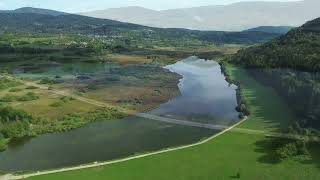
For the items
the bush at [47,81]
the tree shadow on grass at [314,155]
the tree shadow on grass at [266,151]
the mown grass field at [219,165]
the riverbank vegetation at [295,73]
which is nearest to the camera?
the mown grass field at [219,165]

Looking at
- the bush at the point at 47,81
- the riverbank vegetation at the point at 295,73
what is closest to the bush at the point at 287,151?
the riverbank vegetation at the point at 295,73

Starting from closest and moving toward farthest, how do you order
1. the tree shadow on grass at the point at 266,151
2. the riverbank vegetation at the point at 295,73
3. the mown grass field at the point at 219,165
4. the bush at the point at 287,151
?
the mown grass field at the point at 219,165, the tree shadow on grass at the point at 266,151, the bush at the point at 287,151, the riverbank vegetation at the point at 295,73

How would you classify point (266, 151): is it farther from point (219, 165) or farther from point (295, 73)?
point (295, 73)

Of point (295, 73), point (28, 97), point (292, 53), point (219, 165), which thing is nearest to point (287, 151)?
point (219, 165)

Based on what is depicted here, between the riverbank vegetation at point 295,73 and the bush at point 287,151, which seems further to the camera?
the riverbank vegetation at point 295,73

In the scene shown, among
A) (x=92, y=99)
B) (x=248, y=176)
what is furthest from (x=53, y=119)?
(x=248, y=176)

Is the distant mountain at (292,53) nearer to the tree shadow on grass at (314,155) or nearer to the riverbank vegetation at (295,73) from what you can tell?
the riverbank vegetation at (295,73)
